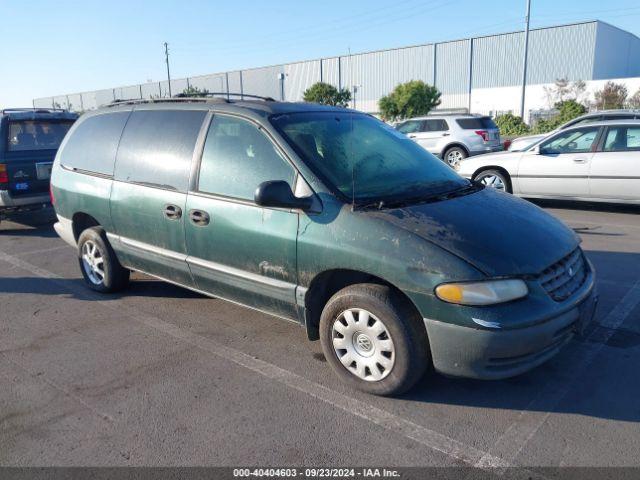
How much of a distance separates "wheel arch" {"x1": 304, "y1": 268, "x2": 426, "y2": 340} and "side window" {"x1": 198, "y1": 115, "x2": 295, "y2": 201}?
69 centimetres

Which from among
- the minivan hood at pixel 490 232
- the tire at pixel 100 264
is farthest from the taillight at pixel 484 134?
the tire at pixel 100 264

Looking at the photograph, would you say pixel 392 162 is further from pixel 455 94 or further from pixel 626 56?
pixel 626 56

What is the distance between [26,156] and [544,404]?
8360mm

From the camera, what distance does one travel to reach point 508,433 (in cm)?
288

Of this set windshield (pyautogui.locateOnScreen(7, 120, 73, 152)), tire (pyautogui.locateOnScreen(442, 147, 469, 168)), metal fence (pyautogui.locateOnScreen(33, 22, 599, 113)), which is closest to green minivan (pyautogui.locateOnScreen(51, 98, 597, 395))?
windshield (pyautogui.locateOnScreen(7, 120, 73, 152))

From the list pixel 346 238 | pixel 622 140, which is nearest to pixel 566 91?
pixel 622 140

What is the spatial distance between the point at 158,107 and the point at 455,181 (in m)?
2.68

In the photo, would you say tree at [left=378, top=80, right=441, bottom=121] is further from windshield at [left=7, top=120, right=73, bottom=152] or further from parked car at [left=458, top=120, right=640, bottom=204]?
windshield at [left=7, top=120, right=73, bottom=152]

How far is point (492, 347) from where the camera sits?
2857 mm

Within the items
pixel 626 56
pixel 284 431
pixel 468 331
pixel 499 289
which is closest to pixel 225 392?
pixel 284 431

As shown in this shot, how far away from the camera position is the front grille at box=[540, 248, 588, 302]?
Answer: 3055mm

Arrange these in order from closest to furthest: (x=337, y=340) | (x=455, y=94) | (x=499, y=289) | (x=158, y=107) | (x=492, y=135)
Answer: (x=499, y=289) → (x=337, y=340) → (x=158, y=107) → (x=492, y=135) → (x=455, y=94)

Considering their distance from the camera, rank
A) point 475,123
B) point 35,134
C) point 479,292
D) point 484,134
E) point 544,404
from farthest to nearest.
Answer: point 475,123
point 484,134
point 35,134
point 544,404
point 479,292

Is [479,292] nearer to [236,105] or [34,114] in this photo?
[236,105]
